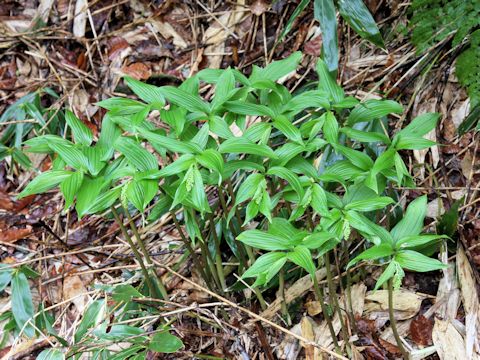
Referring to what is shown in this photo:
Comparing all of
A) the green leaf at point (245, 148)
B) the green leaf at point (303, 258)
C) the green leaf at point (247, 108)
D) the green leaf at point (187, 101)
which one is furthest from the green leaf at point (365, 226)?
the green leaf at point (187, 101)

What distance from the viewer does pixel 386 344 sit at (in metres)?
1.67

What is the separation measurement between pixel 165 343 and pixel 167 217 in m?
0.85

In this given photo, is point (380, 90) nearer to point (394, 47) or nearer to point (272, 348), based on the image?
point (394, 47)

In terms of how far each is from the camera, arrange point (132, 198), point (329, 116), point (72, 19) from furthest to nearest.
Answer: point (72, 19), point (329, 116), point (132, 198)

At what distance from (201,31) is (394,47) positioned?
1027 mm

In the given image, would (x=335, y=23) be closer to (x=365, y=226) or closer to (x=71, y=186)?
(x=365, y=226)

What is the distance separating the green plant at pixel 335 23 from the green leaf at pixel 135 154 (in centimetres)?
69

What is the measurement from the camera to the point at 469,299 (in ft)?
5.54

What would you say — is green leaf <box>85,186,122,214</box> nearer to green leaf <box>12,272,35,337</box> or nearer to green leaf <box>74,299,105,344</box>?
green leaf <box>74,299,105,344</box>

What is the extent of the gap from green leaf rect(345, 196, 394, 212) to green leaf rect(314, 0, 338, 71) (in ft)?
1.89

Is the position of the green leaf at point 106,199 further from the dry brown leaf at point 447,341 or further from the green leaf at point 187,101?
the dry brown leaf at point 447,341

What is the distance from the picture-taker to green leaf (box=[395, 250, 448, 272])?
129cm

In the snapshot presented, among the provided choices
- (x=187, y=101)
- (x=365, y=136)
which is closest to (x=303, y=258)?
(x=365, y=136)

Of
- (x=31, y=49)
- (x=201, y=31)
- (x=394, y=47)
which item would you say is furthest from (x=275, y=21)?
(x=31, y=49)
